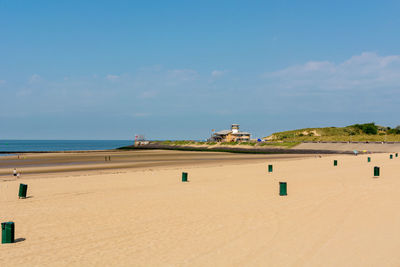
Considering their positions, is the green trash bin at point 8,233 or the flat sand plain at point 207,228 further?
the green trash bin at point 8,233

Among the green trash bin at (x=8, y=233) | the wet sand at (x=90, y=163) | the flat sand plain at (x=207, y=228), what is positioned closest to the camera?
the flat sand plain at (x=207, y=228)

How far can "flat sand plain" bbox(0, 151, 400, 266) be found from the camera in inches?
338

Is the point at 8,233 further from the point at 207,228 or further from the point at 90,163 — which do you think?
the point at 90,163

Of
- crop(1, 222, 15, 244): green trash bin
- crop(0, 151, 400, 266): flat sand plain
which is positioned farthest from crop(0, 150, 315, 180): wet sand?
crop(1, 222, 15, 244): green trash bin

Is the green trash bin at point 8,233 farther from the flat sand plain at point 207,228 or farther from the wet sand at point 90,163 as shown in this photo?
the wet sand at point 90,163

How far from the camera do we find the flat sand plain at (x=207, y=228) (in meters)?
8.59

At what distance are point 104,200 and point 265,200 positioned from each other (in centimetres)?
777

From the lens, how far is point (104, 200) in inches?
684

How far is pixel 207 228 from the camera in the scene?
11.4m

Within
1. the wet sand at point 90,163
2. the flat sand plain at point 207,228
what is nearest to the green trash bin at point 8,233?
the flat sand plain at point 207,228

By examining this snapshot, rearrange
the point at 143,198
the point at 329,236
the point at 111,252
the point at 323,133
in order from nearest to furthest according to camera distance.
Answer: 1. the point at 111,252
2. the point at 329,236
3. the point at 143,198
4. the point at 323,133

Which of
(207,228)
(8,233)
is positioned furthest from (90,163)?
(207,228)

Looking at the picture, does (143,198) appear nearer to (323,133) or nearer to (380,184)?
(380,184)

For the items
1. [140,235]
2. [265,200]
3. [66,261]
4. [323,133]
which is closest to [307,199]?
[265,200]
